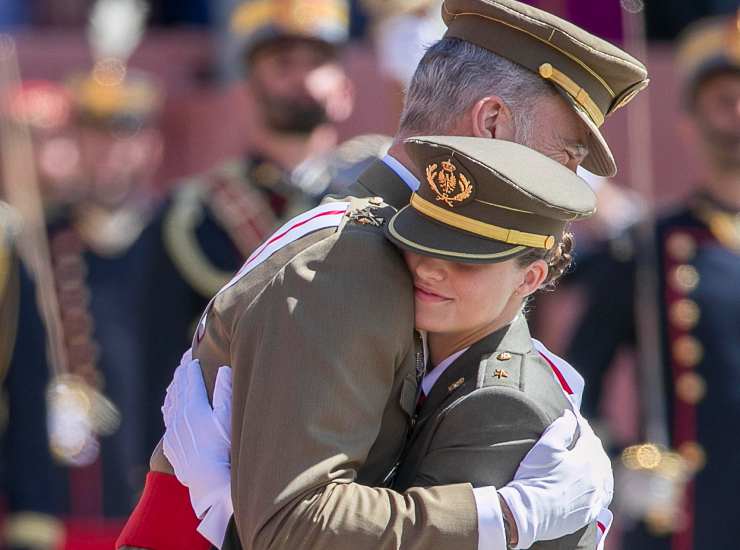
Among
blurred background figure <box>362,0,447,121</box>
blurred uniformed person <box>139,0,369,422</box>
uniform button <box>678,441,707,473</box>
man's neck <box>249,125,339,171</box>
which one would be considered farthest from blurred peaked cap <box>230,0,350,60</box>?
uniform button <box>678,441,707,473</box>

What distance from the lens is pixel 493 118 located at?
9.58ft

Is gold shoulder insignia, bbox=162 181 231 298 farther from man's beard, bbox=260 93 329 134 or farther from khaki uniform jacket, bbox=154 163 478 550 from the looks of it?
khaki uniform jacket, bbox=154 163 478 550

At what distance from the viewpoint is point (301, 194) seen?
223 inches

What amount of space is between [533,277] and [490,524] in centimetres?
41

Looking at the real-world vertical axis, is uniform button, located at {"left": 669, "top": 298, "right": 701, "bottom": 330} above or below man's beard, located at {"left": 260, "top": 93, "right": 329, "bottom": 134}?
below

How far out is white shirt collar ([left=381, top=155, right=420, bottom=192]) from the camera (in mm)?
3002

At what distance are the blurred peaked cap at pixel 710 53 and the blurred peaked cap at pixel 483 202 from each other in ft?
10.7

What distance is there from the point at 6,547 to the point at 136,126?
164 centimetres

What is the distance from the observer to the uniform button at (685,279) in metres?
5.77

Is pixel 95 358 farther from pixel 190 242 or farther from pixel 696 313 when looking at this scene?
pixel 696 313

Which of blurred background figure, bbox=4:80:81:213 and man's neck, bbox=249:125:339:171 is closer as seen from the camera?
man's neck, bbox=249:125:339:171

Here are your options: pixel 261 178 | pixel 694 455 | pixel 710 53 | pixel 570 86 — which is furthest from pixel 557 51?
pixel 710 53

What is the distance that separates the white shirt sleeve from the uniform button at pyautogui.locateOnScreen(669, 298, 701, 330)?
3092 mm

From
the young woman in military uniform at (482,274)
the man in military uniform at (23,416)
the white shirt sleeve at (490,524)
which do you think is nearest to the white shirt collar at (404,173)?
the young woman in military uniform at (482,274)
